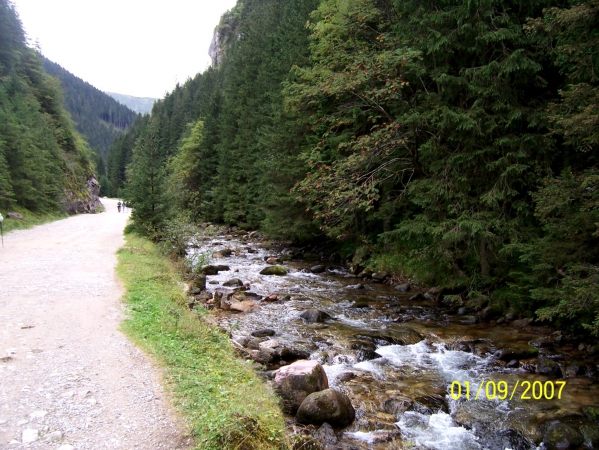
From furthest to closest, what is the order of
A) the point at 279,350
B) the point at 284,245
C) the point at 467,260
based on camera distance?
the point at 284,245 < the point at 467,260 < the point at 279,350

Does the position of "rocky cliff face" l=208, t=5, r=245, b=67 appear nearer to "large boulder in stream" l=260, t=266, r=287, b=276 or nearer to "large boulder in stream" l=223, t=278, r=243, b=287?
Answer: "large boulder in stream" l=260, t=266, r=287, b=276

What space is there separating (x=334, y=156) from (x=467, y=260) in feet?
27.5

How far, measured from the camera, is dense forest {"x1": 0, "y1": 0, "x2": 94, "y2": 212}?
31.1 m

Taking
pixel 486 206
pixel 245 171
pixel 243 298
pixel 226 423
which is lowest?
pixel 243 298

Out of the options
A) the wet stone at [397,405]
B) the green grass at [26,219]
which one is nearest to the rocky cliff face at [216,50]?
the green grass at [26,219]

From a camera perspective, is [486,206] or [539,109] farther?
[486,206]

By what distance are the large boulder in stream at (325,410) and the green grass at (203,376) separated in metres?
0.62

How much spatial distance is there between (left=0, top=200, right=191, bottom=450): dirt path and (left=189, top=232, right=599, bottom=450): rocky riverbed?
2.33m

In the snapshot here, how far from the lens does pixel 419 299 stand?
14227mm

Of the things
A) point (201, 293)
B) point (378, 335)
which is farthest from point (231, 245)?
point (378, 335)

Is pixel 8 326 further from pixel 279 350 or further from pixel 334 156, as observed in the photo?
pixel 334 156

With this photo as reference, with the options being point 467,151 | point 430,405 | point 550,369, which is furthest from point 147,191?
point 550,369

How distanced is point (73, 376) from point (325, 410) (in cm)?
379
